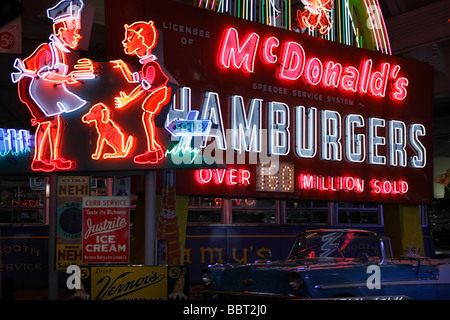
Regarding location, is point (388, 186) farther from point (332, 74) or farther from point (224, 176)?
point (224, 176)

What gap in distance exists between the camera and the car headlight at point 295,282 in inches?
313

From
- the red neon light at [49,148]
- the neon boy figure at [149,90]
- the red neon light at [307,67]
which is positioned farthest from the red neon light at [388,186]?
the red neon light at [49,148]

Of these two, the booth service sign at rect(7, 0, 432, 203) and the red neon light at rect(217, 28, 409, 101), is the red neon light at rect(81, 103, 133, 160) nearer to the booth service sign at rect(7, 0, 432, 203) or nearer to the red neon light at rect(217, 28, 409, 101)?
the booth service sign at rect(7, 0, 432, 203)

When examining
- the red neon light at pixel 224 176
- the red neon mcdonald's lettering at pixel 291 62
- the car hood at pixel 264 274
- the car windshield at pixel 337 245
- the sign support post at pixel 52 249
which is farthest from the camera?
the red neon mcdonald's lettering at pixel 291 62

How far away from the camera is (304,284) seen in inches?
312

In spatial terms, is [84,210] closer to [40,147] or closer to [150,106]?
[40,147]

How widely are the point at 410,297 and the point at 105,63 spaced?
5708 mm

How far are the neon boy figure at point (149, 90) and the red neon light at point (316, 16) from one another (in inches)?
219

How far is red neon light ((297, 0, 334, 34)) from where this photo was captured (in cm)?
1542

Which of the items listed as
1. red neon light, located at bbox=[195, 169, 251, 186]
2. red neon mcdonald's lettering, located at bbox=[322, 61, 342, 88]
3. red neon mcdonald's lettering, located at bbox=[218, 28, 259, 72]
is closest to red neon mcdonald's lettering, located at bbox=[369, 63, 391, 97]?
red neon mcdonald's lettering, located at bbox=[322, 61, 342, 88]

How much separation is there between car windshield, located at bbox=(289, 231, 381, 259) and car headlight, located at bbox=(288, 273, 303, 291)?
58.7 inches

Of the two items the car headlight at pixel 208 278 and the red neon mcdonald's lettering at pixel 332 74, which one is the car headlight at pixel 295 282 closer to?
the car headlight at pixel 208 278
